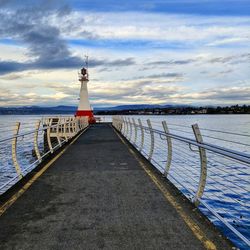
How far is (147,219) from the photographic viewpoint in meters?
5.49

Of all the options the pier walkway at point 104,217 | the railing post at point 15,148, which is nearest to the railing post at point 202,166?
the pier walkway at point 104,217

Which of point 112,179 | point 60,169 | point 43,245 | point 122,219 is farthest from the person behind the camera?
point 60,169

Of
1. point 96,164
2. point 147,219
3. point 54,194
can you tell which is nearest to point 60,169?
point 96,164

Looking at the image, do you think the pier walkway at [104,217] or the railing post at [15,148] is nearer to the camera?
the pier walkway at [104,217]

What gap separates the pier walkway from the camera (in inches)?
179

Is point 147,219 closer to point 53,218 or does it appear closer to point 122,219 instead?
point 122,219

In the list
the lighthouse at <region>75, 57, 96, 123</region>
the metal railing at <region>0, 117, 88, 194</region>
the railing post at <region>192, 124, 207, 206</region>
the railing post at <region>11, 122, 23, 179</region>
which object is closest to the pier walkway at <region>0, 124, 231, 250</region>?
the railing post at <region>192, 124, 207, 206</region>

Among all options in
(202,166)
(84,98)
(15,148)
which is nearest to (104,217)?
(202,166)

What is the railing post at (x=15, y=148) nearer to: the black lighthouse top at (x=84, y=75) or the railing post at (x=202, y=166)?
the railing post at (x=202, y=166)

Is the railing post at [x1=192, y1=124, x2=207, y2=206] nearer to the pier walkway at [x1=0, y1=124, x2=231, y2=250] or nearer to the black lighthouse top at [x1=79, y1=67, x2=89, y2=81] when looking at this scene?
the pier walkway at [x1=0, y1=124, x2=231, y2=250]

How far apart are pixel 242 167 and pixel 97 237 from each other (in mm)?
19657

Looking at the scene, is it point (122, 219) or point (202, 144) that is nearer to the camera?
point (122, 219)

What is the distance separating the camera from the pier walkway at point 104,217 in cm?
455

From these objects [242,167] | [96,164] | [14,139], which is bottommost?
[242,167]
